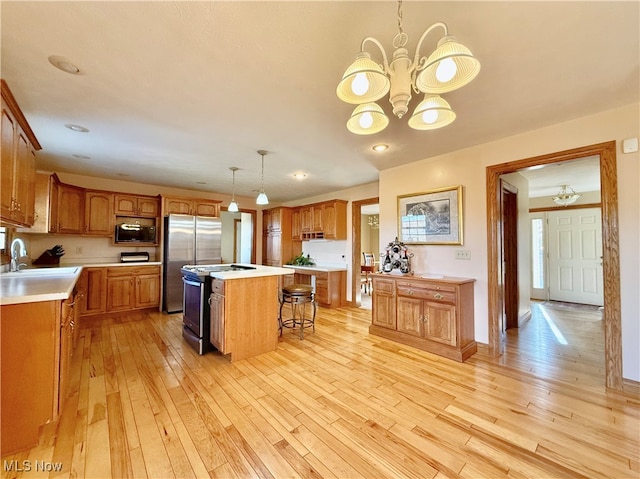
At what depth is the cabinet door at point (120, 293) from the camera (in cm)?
446

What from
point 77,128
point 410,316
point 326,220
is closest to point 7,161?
point 77,128

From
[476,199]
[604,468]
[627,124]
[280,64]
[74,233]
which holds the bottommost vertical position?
[604,468]

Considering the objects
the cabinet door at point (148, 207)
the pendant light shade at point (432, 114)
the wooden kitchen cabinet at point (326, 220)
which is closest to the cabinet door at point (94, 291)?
the cabinet door at point (148, 207)

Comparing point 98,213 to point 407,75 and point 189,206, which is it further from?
point 407,75

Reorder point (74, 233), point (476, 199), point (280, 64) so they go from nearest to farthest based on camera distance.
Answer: point (280, 64)
point (476, 199)
point (74, 233)

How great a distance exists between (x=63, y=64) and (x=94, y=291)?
3797 millimetres

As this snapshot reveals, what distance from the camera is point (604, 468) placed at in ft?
4.90

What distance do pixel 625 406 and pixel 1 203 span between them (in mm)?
4862

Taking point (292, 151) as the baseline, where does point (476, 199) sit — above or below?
below

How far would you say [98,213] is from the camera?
4645 mm

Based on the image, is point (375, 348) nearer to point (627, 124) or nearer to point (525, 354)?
point (525, 354)

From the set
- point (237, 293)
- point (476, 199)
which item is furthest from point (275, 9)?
point (476, 199)

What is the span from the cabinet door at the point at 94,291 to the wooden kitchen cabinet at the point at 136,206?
1131mm

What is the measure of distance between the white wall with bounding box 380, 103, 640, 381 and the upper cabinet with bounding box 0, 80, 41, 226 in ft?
12.1
